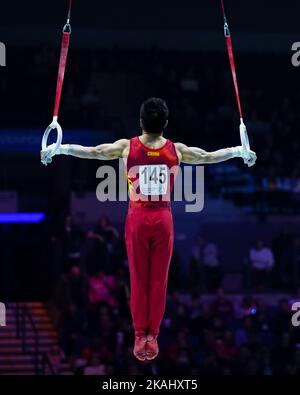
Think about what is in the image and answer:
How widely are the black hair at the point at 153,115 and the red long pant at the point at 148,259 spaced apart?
23.2 inches

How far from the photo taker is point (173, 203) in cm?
1441

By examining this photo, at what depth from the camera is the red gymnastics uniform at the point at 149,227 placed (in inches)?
298

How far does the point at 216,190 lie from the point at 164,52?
7.47ft

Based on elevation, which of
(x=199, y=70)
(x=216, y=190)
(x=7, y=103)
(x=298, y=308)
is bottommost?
(x=298, y=308)

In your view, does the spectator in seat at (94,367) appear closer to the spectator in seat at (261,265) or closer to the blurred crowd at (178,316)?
the blurred crowd at (178,316)

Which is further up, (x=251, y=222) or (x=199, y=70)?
(x=199, y=70)

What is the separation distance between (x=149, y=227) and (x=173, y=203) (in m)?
6.78

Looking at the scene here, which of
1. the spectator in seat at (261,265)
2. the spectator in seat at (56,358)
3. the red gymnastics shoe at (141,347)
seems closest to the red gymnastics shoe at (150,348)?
the red gymnastics shoe at (141,347)

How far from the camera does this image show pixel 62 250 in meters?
13.6

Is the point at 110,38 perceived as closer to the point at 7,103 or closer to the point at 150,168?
the point at 7,103

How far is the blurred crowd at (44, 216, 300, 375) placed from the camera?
12555 millimetres

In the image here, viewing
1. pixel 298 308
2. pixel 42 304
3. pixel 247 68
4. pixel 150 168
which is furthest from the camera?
pixel 247 68

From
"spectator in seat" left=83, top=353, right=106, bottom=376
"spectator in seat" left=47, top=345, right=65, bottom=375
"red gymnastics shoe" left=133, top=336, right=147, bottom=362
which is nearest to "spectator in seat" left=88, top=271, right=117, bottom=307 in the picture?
"spectator in seat" left=47, top=345, right=65, bottom=375
